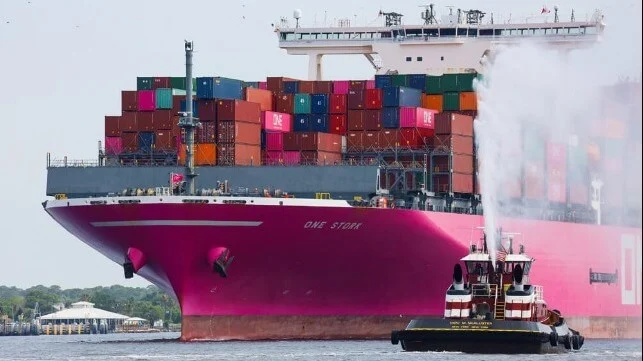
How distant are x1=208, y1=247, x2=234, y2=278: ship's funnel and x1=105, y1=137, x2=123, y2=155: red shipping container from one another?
916cm

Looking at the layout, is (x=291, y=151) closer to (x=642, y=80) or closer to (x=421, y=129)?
(x=421, y=129)

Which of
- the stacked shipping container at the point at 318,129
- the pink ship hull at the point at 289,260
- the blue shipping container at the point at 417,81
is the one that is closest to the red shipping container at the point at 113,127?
the stacked shipping container at the point at 318,129

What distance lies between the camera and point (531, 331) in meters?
46.1

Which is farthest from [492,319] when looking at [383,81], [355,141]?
[383,81]

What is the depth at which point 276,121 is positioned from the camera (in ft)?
214

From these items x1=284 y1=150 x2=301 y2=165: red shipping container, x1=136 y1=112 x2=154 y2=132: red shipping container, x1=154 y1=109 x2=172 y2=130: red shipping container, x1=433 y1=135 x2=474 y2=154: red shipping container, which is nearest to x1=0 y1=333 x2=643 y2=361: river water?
x1=284 y1=150 x2=301 y2=165: red shipping container

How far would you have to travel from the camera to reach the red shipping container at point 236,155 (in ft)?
206

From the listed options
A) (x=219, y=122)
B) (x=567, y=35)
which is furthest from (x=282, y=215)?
(x=567, y=35)

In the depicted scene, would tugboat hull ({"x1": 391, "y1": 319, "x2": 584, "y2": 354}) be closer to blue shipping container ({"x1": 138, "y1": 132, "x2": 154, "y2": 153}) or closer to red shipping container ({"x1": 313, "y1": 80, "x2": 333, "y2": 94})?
blue shipping container ({"x1": 138, "y1": 132, "x2": 154, "y2": 153})

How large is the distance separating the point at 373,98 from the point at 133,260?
41.6ft

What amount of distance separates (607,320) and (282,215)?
908 inches

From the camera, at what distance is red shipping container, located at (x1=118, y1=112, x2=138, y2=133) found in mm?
Result: 66125

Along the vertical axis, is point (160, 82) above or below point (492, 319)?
above

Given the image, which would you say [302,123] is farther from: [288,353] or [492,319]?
[492,319]
